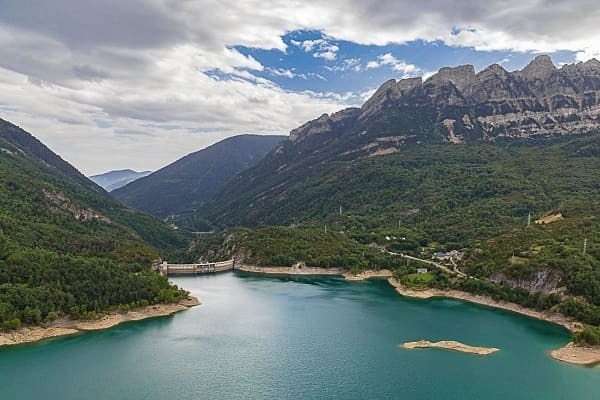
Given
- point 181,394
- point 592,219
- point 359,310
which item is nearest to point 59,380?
point 181,394

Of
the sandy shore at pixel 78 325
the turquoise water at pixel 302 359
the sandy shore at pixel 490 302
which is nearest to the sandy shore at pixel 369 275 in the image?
the sandy shore at pixel 490 302

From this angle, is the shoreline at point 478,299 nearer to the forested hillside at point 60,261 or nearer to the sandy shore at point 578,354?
the sandy shore at point 578,354

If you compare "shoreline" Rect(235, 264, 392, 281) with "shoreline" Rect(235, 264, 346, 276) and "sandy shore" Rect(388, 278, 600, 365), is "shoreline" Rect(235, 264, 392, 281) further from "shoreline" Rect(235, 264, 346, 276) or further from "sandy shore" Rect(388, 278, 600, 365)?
"sandy shore" Rect(388, 278, 600, 365)

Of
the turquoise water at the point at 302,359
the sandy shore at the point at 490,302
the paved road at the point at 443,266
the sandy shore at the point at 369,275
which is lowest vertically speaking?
the turquoise water at the point at 302,359

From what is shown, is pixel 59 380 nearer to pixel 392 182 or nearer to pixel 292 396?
pixel 292 396

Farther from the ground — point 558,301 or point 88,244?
point 88,244

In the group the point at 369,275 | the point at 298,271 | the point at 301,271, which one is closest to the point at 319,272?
the point at 301,271
